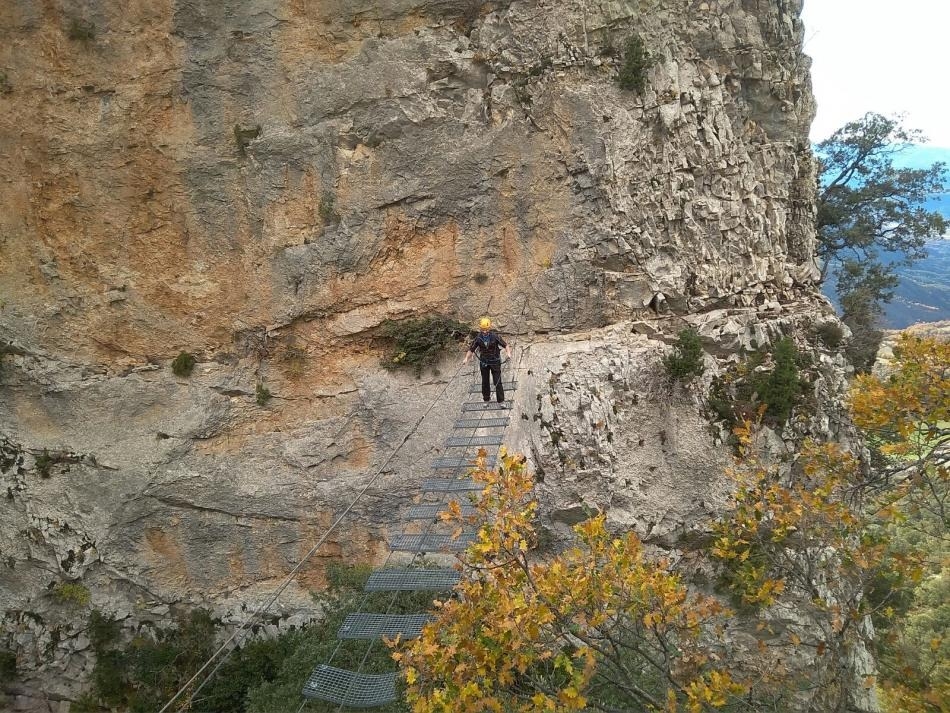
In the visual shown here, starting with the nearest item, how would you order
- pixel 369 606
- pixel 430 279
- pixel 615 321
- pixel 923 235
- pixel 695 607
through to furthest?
1. pixel 695 607
2. pixel 369 606
3. pixel 615 321
4. pixel 430 279
5. pixel 923 235

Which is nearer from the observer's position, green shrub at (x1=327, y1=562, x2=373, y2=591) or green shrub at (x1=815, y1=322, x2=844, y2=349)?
green shrub at (x1=327, y1=562, x2=373, y2=591)

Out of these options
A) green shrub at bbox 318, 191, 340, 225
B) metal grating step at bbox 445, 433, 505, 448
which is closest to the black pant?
metal grating step at bbox 445, 433, 505, 448

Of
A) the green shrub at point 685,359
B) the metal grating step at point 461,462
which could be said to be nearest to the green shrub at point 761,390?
the green shrub at point 685,359

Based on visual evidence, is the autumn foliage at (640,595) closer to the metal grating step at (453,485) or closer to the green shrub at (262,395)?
the metal grating step at (453,485)

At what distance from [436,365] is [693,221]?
6418 millimetres

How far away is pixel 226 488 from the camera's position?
1327 cm

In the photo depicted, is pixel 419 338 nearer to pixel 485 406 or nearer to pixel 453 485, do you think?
pixel 485 406

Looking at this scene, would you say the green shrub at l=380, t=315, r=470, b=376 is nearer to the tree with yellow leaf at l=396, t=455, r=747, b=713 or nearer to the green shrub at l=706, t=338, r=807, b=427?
the green shrub at l=706, t=338, r=807, b=427

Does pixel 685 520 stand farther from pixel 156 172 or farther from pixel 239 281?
pixel 156 172

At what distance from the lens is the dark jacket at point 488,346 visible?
37.0 feet

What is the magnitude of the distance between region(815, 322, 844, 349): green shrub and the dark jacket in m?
7.67

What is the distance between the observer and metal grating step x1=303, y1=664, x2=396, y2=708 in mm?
7078

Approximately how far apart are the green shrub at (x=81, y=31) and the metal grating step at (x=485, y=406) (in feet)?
38.4

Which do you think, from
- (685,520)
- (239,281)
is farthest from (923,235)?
(239,281)
